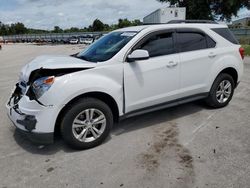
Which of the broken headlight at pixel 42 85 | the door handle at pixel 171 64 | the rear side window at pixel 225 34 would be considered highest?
the rear side window at pixel 225 34

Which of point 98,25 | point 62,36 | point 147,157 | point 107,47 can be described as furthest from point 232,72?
point 98,25

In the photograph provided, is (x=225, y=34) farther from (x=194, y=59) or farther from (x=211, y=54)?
(x=194, y=59)

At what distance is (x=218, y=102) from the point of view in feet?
19.1

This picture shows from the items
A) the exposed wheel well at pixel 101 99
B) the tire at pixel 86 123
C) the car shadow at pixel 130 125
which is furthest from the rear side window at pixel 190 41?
the tire at pixel 86 123

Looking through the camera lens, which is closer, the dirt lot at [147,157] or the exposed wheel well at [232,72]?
the dirt lot at [147,157]

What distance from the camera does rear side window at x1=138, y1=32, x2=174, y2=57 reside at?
4.61 metres

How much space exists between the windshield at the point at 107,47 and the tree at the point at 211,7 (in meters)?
32.9

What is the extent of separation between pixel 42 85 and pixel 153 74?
1809mm

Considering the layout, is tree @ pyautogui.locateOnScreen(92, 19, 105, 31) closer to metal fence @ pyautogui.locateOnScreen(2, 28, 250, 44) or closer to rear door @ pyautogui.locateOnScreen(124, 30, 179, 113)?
metal fence @ pyautogui.locateOnScreen(2, 28, 250, 44)

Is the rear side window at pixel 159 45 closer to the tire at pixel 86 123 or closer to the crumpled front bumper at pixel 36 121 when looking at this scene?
the tire at pixel 86 123

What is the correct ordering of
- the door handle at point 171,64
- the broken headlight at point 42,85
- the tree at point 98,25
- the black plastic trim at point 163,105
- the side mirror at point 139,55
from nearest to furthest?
the broken headlight at point 42,85 < the side mirror at point 139,55 < the black plastic trim at point 163,105 < the door handle at point 171,64 < the tree at point 98,25

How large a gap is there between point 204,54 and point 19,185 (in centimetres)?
388

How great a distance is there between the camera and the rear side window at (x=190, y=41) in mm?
4996

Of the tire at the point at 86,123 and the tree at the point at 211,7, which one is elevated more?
the tree at the point at 211,7
